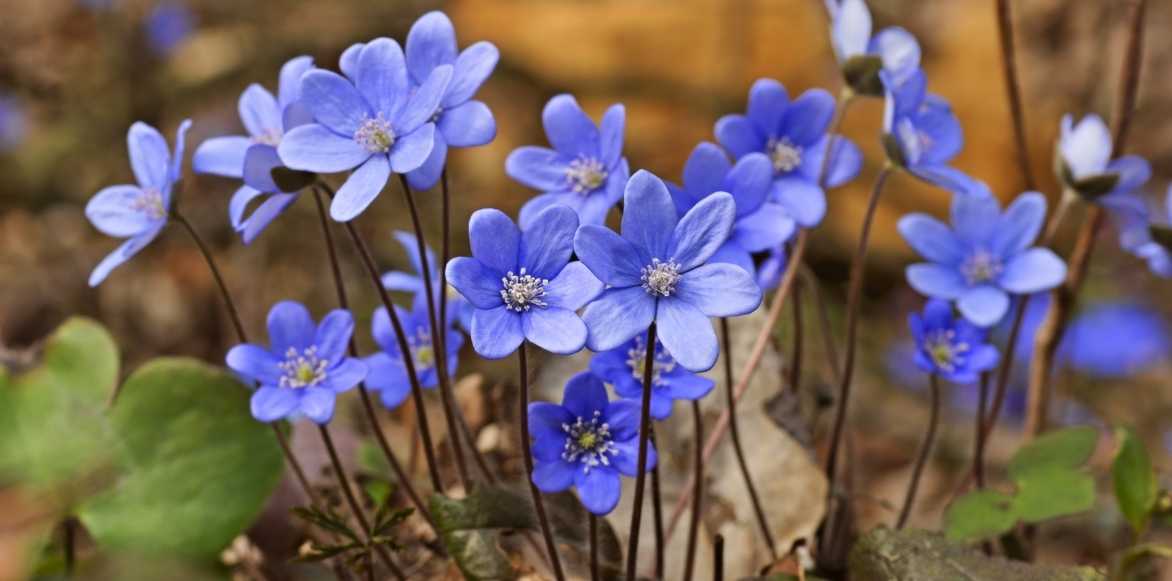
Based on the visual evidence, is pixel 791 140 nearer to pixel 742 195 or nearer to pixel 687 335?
pixel 742 195

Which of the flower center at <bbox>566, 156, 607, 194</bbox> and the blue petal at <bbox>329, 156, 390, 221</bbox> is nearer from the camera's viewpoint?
the blue petal at <bbox>329, 156, 390, 221</bbox>

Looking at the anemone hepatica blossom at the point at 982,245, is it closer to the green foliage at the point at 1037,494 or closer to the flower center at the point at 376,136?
the green foliage at the point at 1037,494

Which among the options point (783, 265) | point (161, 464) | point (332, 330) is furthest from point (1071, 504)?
point (161, 464)

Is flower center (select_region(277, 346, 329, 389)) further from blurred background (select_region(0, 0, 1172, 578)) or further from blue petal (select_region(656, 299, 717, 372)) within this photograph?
blurred background (select_region(0, 0, 1172, 578))

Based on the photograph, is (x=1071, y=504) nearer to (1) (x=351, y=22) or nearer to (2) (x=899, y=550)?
(2) (x=899, y=550)

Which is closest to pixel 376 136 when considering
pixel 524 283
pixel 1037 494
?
pixel 524 283

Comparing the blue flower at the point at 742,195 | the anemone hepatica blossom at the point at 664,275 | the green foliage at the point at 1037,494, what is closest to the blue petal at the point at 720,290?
the anemone hepatica blossom at the point at 664,275

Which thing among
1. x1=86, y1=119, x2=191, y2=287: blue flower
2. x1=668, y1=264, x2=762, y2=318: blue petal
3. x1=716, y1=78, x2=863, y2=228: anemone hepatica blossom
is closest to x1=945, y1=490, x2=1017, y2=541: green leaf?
x1=716, y1=78, x2=863, y2=228: anemone hepatica blossom
